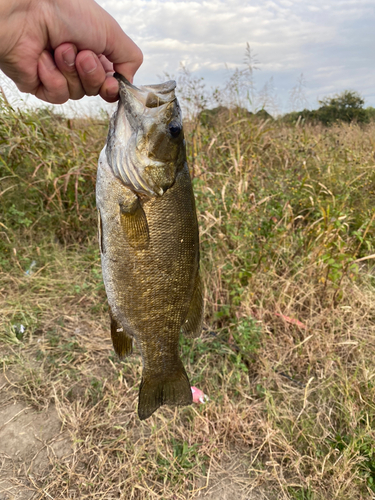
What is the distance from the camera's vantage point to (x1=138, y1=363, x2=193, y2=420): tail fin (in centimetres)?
146

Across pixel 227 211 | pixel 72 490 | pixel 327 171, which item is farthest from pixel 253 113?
pixel 72 490

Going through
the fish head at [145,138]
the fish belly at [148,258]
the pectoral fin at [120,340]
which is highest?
the fish head at [145,138]

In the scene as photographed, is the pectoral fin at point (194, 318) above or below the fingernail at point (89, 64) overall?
below

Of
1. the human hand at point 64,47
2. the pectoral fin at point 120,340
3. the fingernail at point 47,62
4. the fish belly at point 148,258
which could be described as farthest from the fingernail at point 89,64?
the pectoral fin at point 120,340

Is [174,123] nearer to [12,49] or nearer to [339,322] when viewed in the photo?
[12,49]

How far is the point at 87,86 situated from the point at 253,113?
10.1 ft

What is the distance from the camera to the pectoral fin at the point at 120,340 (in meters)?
1.41

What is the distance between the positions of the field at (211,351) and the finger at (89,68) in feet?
5.28

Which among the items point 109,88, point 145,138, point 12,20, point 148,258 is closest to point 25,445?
point 148,258

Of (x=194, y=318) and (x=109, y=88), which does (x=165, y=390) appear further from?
(x=109, y=88)

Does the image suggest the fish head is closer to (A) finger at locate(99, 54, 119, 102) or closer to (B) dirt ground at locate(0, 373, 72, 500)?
(A) finger at locate(99, 54, 119, 102)

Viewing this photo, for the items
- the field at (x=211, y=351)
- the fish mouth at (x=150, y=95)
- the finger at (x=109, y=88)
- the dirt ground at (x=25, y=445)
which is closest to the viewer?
the fish mouth at (x=150, y=95)

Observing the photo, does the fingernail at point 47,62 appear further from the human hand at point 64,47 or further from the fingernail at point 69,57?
the fingernail at point 69,57

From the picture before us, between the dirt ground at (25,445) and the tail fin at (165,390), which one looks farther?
the dirt ground at (25,445)
